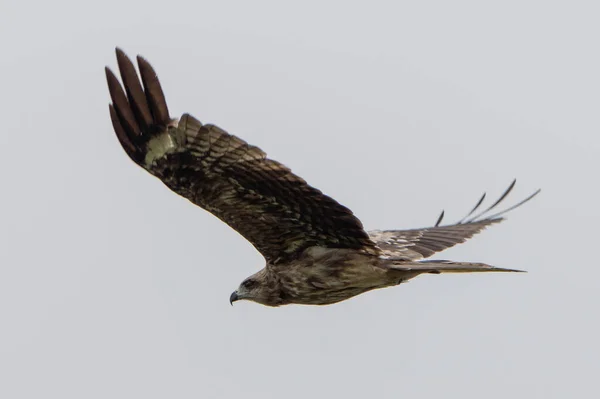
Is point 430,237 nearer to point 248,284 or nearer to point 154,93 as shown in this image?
point 248,284

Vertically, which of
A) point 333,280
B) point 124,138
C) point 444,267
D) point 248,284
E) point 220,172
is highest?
point 124,138

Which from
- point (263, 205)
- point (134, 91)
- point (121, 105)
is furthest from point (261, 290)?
point (134, 91)

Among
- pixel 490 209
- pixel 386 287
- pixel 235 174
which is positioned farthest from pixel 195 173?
pixel 490 209

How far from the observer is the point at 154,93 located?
8531mm

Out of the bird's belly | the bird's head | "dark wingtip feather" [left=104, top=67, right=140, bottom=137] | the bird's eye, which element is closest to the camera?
"dark wingtip feather" [left=104, top=67, right=140, bottom=137]

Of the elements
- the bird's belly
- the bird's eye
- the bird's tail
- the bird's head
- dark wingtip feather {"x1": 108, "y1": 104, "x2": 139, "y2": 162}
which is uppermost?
dark wingtip feather {"x1": 108, "y1": 104, "x2": 139, "y2": 162}

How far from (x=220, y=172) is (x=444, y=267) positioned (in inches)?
70.3

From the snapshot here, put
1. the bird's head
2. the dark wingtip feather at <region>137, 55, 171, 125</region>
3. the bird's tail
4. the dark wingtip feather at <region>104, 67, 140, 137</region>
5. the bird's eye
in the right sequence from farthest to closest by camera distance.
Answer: the bird's eye, the bird's head, the bird's tail, the dark wingtip feather at <region>104, 67, 140, 137</region>, the dark wingtip feather at <region>137, 55, 171, 125</region>

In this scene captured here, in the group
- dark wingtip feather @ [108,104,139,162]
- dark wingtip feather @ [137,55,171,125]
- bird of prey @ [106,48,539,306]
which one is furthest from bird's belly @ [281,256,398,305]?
dark wingtip feather @ [137,55,171,125]

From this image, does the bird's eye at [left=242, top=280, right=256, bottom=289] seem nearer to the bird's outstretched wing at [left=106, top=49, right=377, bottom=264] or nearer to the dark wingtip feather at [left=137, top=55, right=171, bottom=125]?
the bird's outstretched wing at [left=106, top=49, right=377, bottom=264]

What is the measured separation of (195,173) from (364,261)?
162 cm

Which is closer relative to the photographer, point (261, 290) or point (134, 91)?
point (134, 91)

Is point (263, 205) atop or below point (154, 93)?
below

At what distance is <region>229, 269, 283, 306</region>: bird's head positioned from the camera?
9.91 m
